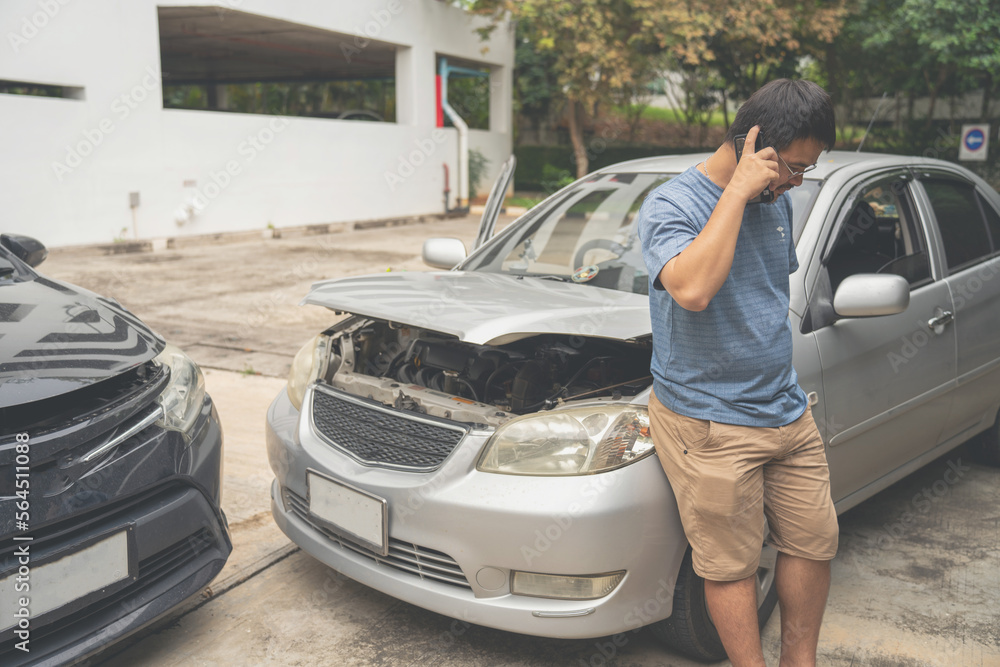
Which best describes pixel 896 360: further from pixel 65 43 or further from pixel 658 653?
pixel 65 43

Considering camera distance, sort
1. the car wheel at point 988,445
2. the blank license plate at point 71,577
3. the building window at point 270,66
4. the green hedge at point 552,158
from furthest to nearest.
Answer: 1. the green hedge at point 552,158
2. the building window at point 270,66
3. the car wheel at point 988,445
4. the blank license plate at point 71,577

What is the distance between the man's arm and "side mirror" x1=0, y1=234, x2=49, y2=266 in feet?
8.55

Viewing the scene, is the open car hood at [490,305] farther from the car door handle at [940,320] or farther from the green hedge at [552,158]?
the green hedge at [552,158]

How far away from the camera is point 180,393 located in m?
2.54

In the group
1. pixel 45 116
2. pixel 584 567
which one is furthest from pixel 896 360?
pixel 45 116

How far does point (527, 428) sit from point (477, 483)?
0.65ft

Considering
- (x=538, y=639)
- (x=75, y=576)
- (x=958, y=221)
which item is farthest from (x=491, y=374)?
(x=958, y=221)

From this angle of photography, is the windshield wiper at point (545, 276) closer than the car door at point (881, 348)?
No

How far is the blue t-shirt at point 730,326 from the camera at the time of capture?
193 cm

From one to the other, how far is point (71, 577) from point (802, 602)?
1823mm

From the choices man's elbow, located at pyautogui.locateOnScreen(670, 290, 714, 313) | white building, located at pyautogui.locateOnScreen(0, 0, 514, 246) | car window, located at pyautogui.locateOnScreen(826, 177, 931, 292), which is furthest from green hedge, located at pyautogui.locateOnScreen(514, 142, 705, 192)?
man's elbow, located at pyautogui.locateOnScreen(670, 290, 714, 313)

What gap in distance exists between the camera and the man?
1.82m

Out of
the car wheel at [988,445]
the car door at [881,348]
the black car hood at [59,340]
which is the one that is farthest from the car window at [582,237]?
the car wheel at [988,445]

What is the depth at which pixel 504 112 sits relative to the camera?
71.0 ft
